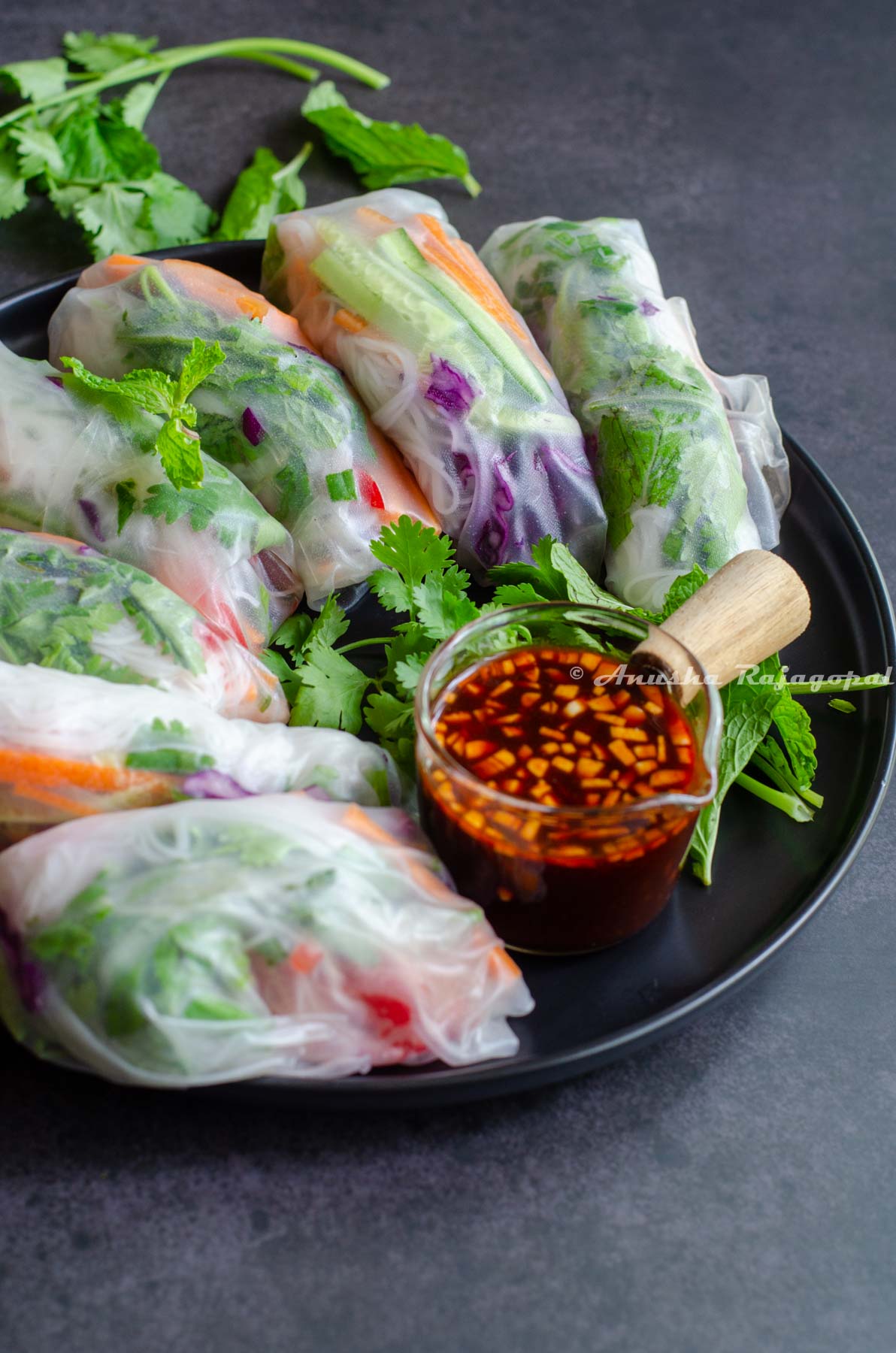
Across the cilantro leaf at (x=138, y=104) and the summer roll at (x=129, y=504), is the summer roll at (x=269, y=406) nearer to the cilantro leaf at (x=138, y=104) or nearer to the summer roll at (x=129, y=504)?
the summer roll at (x=129, y=504)

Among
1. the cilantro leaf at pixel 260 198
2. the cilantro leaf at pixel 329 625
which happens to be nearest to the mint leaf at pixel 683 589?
the cilantro leaf at pixel 329 625

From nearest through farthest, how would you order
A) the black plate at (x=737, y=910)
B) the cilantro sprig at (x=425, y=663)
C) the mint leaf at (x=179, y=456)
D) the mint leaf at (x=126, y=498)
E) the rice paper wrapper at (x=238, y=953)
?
the rice paper wrapper at (x=238, y=953) → the black plate at (x=737, y=910) → the cilantro sprig at (x=425, y=663) → the mint leaf at (x=179, y=456) → the mint leaf at (x=126, y=498)

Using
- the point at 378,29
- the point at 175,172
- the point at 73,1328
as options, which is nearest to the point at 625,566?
the point at 73,1328

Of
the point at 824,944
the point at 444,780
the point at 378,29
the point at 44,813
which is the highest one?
the point at 378,29

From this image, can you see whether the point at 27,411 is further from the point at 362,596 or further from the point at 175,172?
the point at 175,172

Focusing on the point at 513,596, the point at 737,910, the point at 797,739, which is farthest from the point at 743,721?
the point at 513,596

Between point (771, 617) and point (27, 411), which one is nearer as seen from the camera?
point (771, 617)
